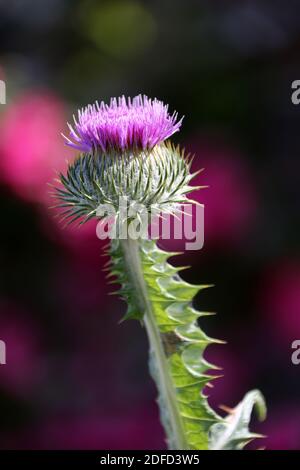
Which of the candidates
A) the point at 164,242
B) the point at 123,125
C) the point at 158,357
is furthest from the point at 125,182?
the point at 164,242

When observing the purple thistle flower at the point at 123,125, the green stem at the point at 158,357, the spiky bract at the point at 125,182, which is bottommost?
the green stem at the point at 158,357

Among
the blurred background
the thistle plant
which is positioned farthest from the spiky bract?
the blurred background

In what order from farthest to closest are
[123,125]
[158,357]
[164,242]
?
[164,242], [158,357], [123,125]

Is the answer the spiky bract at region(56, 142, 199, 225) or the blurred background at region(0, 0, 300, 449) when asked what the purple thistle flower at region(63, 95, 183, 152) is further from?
the blurred background at region(0, 0, 300, 449)

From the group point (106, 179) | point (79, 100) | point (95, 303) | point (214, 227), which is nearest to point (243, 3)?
point (79, 100)

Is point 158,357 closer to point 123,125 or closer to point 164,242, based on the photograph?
point 123,125

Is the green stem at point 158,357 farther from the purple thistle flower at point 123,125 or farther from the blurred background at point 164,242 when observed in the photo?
the blurred background at point 164,242

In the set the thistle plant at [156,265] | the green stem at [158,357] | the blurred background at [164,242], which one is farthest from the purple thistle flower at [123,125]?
the blurred background at [164,242]
